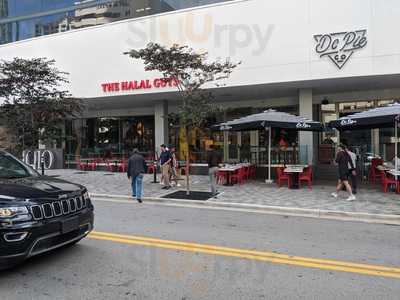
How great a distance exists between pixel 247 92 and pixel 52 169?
1252 centimetres

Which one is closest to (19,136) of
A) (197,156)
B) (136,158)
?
(136,158)

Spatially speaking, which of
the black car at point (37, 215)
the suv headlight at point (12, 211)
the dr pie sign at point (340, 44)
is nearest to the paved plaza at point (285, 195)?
the dr pie sign at point (340, 44)

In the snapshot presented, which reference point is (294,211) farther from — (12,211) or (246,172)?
(12,211)

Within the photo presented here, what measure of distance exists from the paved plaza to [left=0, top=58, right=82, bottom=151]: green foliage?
2.83 m

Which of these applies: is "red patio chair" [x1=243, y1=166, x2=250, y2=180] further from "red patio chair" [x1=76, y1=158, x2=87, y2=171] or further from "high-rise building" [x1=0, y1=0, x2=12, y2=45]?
"high-rise building" [x1=0, y1=0, x2=12, y2=45]

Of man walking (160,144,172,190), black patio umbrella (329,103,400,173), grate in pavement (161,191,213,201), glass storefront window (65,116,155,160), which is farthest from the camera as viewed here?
glass storefront window (65,116,155,160)

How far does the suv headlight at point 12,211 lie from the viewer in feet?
14.8

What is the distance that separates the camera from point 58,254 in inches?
225

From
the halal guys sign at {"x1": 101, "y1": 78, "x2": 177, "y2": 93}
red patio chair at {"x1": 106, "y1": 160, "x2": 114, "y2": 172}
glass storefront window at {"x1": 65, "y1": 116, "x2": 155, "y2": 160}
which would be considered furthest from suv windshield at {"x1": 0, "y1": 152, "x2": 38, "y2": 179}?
glass storefront window at {"x1": 65, "y1": 116, "x2": 155, "y2": 160}

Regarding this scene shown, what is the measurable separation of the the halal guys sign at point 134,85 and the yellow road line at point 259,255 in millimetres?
11117

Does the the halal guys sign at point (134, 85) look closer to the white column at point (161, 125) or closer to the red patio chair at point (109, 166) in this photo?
the white column at point (161, 125)

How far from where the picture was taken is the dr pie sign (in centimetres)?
1435

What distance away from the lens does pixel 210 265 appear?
5.41m

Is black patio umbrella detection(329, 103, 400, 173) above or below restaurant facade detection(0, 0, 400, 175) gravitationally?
below
